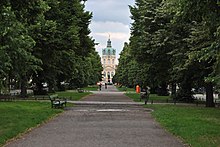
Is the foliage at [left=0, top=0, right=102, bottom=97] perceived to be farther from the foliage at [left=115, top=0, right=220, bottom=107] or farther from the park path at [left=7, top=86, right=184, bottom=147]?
the foliage at [left=115, top=0, right=220, bottom=107]

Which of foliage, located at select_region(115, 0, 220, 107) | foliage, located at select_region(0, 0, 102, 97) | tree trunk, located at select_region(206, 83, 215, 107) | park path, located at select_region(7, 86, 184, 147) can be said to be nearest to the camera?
park path, located at select_region(7, 86, 184, 147)

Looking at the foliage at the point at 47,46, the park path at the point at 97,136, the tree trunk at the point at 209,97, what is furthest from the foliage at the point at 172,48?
the park path at the point at 97,136

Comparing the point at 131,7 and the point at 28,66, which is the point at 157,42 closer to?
the point at 28,66

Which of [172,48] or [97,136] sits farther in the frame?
[172,48]

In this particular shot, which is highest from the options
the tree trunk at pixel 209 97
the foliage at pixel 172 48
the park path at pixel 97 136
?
the foliage at pixel 172 48

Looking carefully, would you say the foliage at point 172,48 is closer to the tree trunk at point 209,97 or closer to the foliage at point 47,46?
the tree trunk at point 209,97

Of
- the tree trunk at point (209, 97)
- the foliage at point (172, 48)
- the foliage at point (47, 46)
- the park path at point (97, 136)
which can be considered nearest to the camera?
the park path at point (97, 136)

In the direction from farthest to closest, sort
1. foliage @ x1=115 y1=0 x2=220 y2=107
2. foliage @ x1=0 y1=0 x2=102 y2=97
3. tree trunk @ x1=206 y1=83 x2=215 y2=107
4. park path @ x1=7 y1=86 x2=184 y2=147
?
tree trunk @ x1=206 y1=83 x2=215 y2=107
foliage @ x1=0 y1=0 x2=102 y2=97
foliage @ x1=115 y1=0 x2=220 y2=107
park path @ x1=7 y1=86 x2=184 y2=147

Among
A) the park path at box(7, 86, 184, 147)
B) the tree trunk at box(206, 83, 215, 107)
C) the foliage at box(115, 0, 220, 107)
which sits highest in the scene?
the foliage at box(115, 0, 220, 107)

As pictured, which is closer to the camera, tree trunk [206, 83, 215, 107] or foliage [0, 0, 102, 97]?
foliage [0, 0, 102, 97]

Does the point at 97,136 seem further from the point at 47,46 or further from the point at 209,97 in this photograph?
the point at 47,46

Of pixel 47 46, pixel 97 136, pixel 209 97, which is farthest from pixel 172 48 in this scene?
pixel 97 136

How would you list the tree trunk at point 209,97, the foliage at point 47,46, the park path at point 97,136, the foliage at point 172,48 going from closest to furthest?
the park path at point 97,136
the foliage at point 172,48
the foliage at point 47,46
the tree trunk at point 209,97

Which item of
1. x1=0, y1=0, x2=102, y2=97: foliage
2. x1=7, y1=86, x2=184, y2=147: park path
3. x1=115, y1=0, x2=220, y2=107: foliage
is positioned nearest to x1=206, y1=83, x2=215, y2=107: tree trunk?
x1=115, y1=0, x2=220, y2=107: foliage
